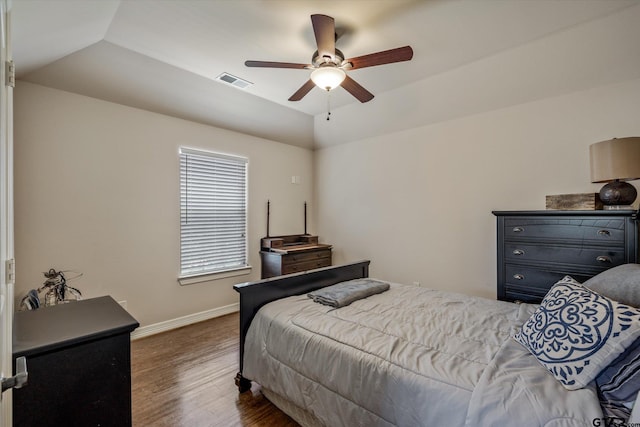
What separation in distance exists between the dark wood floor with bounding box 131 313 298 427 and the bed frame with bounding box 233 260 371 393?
20 centimetres

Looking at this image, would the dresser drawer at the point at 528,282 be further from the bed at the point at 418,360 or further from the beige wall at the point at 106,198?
the beige wall at the point at 106,198

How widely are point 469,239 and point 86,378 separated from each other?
3507 millimetres

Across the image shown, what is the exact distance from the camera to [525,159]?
3043mm

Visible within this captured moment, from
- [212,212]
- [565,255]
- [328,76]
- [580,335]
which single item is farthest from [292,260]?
[580,335]

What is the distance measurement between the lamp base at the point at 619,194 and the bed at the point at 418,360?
1.09 metres

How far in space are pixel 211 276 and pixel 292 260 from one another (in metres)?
1.07

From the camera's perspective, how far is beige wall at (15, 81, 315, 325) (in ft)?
8.35

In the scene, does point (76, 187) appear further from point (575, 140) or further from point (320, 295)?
point (575, 140)

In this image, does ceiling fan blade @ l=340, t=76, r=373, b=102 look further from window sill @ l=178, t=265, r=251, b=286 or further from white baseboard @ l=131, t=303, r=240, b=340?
white baseboard @ l=131, t=303, r=240, b=340

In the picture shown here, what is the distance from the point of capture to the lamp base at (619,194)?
2180mm

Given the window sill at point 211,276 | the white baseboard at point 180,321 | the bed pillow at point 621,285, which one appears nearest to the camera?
the bed pillow at point 621,285

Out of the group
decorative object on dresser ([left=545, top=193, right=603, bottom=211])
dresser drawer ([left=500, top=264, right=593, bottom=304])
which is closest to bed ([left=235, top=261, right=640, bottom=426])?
dresser drawer ([left=500, top=264, right=593, bottom=304])

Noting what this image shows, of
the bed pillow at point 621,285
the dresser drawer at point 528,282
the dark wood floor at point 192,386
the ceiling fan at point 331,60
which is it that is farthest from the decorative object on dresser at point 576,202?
the dark wood floor at point 192,386

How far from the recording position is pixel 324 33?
1.93 meters
